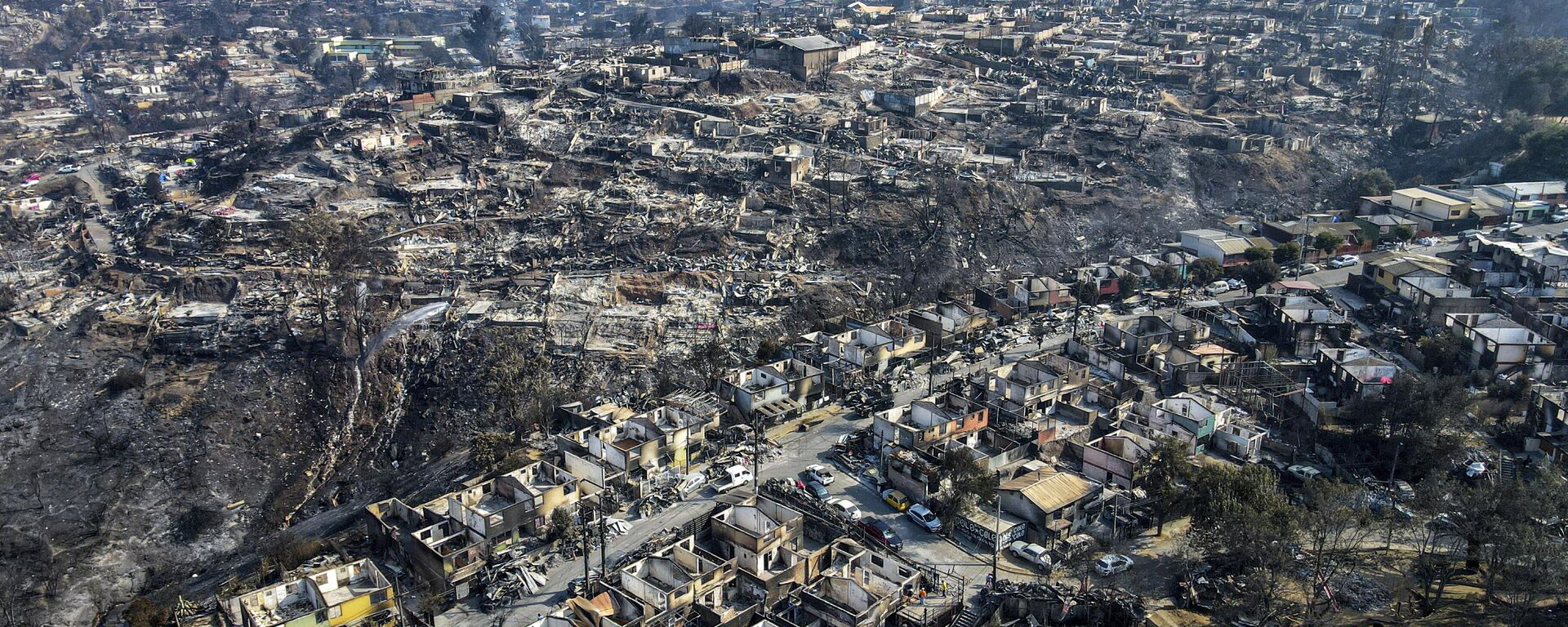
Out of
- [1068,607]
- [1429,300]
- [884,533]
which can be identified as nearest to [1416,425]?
[1429,300]

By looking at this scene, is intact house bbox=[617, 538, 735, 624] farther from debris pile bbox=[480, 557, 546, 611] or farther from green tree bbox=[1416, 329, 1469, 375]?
green tree bbox=[1416, 329, 1469, 375]

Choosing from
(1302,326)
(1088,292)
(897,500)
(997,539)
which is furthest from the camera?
(1088,292)

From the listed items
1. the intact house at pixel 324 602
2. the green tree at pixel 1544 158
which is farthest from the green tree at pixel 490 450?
the green tree at pixel 1544 158

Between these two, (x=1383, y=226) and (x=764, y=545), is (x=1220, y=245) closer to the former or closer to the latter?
(x=1383, y=226)

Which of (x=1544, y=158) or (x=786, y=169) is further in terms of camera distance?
(x=1544, y=158)

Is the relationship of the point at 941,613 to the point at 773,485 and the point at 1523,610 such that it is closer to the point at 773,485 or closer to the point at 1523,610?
the point at 773,485

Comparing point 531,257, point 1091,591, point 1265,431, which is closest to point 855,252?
point 531,257
